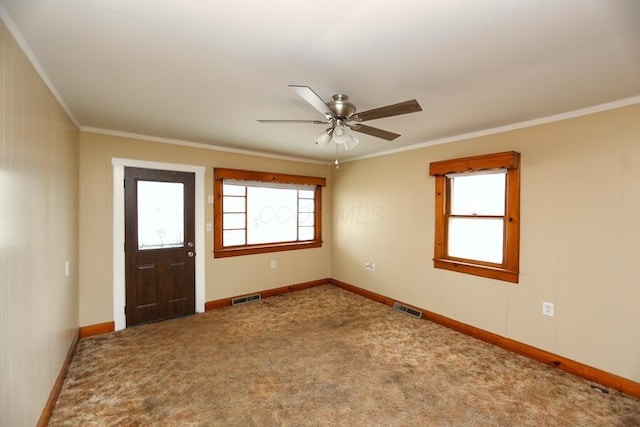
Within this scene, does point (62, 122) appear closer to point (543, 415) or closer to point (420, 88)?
point (420, 88)

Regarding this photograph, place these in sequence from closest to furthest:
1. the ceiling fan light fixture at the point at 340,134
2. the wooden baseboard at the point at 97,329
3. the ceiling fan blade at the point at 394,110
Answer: the ceiling fan blade at the point at 394,110, the ceiling fan light fixture at the point at 340,134, the wooden baseboard at the point at 97,329

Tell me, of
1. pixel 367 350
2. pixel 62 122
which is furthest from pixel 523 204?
pixel 62 122

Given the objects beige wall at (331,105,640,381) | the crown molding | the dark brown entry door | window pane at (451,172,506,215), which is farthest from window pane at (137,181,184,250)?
window pane at (451,172,506,215)

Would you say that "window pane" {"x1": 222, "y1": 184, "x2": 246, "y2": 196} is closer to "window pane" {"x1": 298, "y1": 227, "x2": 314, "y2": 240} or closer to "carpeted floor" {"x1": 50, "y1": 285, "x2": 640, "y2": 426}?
"window pane" {"x1": 298, "y1": 227, "x2": 314, "y2": 240}

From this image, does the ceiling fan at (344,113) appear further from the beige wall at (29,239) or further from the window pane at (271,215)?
the window pane at (271,215)

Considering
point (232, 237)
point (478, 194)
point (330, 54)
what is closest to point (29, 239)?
point (330, 54)

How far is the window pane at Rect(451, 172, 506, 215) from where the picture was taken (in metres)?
3.35

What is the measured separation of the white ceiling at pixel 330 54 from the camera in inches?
53.6

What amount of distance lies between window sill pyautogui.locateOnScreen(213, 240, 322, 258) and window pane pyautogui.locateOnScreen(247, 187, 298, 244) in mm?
123

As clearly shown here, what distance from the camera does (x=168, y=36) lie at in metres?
1.56

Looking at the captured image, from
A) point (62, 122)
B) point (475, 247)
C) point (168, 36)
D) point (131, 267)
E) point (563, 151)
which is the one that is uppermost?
point (168, 36)

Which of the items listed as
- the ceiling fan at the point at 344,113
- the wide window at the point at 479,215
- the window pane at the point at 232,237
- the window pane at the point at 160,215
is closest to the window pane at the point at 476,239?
the wide window at the point at 479,215

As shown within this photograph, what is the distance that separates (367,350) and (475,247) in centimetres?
183

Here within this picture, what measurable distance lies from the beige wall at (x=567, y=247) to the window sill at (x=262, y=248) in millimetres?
2022
